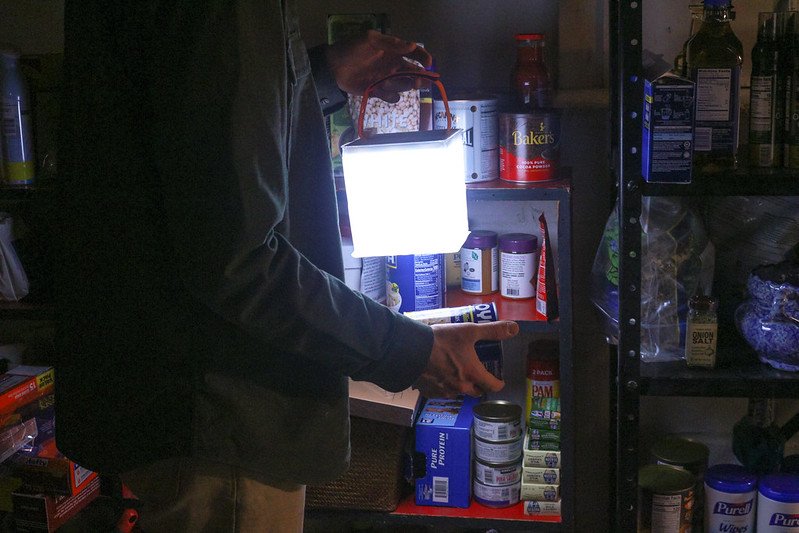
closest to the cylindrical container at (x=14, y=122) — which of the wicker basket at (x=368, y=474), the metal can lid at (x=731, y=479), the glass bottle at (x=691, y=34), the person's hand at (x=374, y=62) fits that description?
the person's hand at (x=374, y=62)

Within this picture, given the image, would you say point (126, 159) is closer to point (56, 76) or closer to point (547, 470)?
point (56, 76)

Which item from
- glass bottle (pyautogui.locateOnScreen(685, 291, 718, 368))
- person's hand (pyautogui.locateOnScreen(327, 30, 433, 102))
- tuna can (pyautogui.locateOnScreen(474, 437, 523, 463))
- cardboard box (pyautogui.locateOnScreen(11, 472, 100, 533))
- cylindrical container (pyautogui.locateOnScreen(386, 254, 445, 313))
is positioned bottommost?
cardboard box (pyautogui.locateOnScreen(11, 472, 100, 533))

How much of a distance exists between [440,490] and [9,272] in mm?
1124

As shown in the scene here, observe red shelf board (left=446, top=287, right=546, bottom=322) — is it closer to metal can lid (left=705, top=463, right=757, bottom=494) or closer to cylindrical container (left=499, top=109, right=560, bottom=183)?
cylindrical container (left=499, top=109, right=560, bottom=183)

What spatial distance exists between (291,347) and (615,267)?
2.89 ft

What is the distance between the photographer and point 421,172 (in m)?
1.51

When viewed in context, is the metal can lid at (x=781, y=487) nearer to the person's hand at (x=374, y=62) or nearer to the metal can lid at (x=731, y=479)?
the metal can lid at (x=731, y=479)

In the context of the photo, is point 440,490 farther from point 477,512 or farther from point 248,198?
point 248,198

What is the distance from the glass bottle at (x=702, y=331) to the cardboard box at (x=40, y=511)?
4.97 ft

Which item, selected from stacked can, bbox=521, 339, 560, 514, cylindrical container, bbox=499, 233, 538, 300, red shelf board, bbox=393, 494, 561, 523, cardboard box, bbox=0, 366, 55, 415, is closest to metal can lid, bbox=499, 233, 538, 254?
cylindrical container, bbox=499, 233, 538, 300

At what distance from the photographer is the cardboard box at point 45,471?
7.08ft

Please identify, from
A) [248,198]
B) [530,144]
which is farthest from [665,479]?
[248,198]

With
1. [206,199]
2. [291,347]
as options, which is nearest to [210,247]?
[206,199]

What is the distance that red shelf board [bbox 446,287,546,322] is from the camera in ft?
6.23
